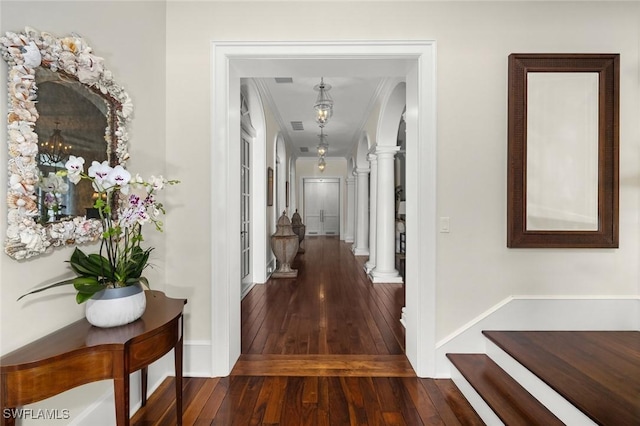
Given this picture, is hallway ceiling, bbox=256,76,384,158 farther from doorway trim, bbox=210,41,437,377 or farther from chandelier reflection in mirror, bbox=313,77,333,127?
doorway trim, bbox=210,41,437,377

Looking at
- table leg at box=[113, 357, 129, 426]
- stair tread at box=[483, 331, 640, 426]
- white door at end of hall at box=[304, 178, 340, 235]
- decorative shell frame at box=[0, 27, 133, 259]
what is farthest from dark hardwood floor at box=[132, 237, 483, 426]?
white door at end of hall at box=[304, 178, 340, 235]

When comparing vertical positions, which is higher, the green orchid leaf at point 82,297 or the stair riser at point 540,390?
the green orchid leaf at point 82,297

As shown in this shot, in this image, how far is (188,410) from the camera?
6.29ft

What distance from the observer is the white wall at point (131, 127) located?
1.21m

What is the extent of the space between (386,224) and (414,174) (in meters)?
2.76

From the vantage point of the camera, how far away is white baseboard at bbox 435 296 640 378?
2283 mm

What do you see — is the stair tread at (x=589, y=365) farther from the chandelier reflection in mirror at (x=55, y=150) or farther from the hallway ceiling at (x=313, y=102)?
the hallway ceiling at (x=313, y=102)

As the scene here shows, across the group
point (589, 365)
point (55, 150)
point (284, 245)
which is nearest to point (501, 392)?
point (589, 365)

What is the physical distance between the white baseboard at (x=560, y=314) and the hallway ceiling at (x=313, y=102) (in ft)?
10.5

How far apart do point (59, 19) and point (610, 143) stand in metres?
3.38

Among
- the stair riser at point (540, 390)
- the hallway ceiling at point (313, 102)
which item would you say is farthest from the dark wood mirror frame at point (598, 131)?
the hallway ceiling at point (313, 102)

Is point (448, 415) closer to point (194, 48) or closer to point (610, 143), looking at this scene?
point (610, 143)

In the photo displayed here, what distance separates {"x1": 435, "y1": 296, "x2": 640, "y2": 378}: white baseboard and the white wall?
7.30ft

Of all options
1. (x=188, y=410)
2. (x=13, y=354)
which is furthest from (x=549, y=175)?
(x=13, y=354)
